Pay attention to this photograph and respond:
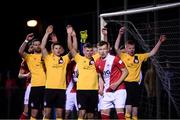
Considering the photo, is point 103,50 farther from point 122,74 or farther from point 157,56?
point 157,56

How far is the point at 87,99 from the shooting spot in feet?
39.9

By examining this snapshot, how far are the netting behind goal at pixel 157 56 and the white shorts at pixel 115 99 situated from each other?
7.23ft

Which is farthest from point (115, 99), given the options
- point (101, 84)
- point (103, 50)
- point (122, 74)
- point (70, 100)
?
point (70, 100)

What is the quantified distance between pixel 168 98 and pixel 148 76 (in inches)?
30.2

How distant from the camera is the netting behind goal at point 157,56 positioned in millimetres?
13789

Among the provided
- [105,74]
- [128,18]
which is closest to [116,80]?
[105,74]

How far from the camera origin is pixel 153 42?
14.3 meters

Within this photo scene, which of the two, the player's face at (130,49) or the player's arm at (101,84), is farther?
the player's face at (130,49)

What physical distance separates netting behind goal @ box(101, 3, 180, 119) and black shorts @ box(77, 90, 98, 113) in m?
2.33

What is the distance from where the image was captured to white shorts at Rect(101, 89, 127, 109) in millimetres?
11797

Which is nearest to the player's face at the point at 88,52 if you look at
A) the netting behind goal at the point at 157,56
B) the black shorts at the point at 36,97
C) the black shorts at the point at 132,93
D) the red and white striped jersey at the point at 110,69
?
the red and white striped jersey at the point at 110,69

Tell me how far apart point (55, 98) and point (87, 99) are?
2.61 ft

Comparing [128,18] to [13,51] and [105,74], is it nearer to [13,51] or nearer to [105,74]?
[105,74]

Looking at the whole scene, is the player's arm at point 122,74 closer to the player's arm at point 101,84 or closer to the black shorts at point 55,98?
the player's arm at point 101,84
